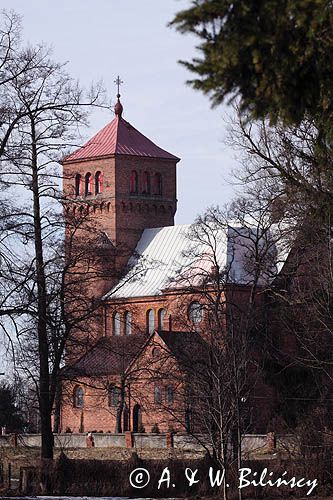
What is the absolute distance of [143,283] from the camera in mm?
70375

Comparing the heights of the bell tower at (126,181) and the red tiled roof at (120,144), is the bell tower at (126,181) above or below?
below

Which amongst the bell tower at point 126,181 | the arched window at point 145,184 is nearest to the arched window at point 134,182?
the bell tower at point 126,181

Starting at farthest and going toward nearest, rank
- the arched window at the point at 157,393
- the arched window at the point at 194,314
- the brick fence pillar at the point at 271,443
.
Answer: the arched window at the point at 194,314, the arched window at the point at 157,393, the brick fence pillar at the point at 271,443

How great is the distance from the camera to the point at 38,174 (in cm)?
2911

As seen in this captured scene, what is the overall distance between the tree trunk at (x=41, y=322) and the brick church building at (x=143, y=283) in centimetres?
1205

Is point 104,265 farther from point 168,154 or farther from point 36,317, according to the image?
point 168,154

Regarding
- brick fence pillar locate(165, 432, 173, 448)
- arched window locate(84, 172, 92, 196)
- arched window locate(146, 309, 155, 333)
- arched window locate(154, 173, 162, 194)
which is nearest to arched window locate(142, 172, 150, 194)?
arched window locate(154, 173, 162, 194)

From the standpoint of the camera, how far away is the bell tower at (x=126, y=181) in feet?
251

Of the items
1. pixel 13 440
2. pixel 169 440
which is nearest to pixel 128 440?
pixel 169 440

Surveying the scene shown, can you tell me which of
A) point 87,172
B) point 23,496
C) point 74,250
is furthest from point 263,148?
point 87,172

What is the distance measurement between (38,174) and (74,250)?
5063mm

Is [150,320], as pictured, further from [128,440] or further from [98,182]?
[128,440]

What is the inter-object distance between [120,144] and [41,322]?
49.1 m

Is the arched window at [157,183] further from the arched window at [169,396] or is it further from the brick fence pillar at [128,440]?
Answer: the brick fence pillar at [128,440]
